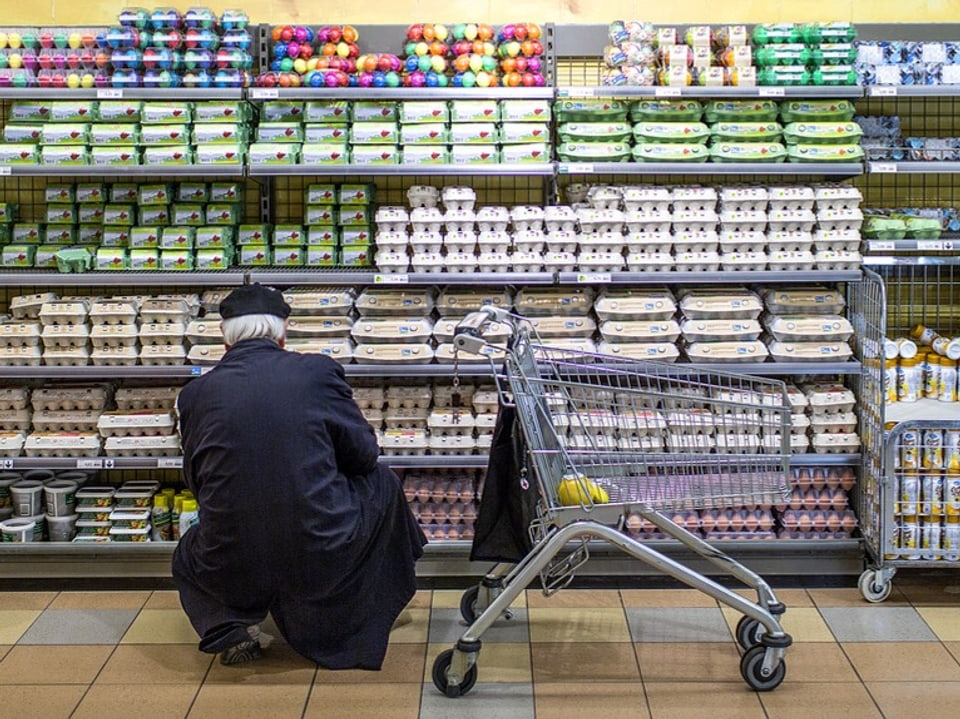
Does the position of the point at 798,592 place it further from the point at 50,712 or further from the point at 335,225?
the point at 50,712

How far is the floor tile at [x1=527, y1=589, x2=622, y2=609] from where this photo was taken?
500cm

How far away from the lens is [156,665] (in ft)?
14.4

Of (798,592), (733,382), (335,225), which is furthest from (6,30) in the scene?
(798,592)

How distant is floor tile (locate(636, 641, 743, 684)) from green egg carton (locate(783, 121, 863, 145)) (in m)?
2.16

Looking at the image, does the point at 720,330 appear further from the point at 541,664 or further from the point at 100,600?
the point at 100,600

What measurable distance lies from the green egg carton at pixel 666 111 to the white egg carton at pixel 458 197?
2.62ft

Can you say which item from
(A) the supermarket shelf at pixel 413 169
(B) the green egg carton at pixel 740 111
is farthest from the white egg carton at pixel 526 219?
(B) the green egg carton at pixel 740 111

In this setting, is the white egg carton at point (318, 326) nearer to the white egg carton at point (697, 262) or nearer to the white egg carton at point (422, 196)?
the white egg carton at point (422, 196)

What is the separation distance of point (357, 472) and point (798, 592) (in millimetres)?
2017

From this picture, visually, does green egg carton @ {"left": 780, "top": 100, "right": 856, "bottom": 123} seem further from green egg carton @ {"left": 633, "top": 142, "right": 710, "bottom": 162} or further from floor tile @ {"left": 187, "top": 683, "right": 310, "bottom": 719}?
floor tile @ {"left": 187, "top": 683, "right": 310, "bottom": 719}

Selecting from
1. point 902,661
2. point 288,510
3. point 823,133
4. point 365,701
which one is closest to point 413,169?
point 288,510

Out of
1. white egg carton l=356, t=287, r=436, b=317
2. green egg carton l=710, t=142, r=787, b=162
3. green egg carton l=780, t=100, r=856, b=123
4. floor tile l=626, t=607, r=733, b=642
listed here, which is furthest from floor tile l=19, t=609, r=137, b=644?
green egg carton l=780, t=100, r=856, b=123

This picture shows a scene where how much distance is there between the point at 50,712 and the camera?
4.00 metres

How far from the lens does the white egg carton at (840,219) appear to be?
5113mm
